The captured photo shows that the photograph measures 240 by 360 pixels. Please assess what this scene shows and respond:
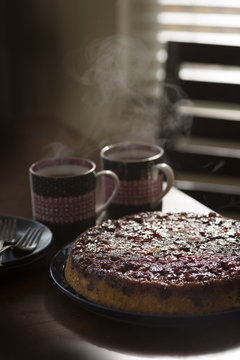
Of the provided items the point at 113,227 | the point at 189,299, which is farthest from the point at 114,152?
the point at 189,299

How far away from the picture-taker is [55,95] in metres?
2.86

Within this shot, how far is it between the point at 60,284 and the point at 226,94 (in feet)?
4.57

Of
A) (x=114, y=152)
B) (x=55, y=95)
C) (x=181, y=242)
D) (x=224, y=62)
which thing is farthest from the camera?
(x=55, y=95)

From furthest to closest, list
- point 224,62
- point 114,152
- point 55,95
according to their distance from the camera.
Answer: point 55,95, point 224,62, point 114,152

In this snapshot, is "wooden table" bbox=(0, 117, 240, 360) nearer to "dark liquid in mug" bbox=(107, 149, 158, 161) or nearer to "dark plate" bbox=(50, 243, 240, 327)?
"dark plate" bbox=(50, 243, 240, 327)

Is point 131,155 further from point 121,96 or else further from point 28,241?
point 121,96

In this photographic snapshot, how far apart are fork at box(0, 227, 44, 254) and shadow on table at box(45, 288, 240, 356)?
0.22m

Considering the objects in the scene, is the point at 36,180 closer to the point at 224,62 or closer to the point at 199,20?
the point at 224,62

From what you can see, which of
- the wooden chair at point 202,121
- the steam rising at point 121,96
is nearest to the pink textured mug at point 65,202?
the wooden chair at point 202,121

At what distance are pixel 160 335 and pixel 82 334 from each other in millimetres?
121

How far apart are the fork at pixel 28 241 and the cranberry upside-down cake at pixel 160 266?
0.36 ft

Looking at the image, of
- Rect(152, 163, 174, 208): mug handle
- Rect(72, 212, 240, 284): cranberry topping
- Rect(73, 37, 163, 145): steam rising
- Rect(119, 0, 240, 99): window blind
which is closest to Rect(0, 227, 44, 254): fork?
Rect(72, 212, 240, 284): cranberry topping

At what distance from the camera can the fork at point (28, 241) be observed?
1.05 m

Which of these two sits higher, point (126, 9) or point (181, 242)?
point (126, 9)
